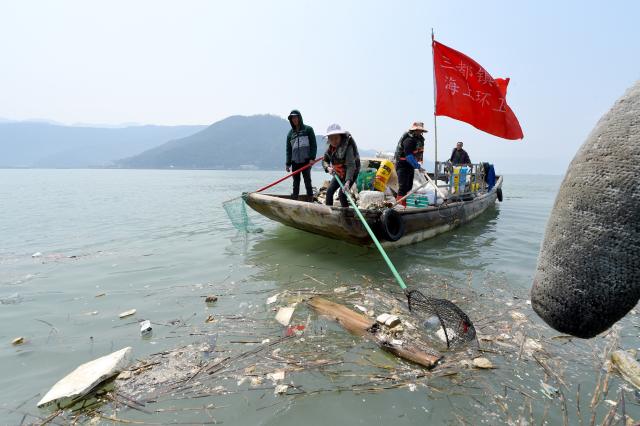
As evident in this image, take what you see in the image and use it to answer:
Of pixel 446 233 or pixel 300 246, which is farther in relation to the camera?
pixel 446 233

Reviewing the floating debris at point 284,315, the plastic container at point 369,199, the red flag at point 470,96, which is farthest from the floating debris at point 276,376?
the red flag at point 470,96

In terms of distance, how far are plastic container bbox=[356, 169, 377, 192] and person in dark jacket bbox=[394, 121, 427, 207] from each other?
3.87 ft

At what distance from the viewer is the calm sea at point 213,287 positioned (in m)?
2.58

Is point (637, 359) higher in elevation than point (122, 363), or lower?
lower

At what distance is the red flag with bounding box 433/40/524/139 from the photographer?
7.79 m

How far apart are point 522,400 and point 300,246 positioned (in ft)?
18.1

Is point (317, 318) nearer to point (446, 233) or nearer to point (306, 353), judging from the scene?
point (306, 353)

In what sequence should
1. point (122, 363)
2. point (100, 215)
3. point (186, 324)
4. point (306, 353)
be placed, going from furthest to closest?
point (100, 215) < point (186, 324) < point (306, 353) < point (122, 363)

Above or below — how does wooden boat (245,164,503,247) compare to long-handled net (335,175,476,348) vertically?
above

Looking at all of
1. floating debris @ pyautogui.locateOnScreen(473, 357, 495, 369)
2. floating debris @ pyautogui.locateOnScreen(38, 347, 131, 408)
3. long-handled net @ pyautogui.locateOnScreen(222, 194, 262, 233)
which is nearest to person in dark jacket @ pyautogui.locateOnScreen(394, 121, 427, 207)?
long-handled net @ pyautogui.locateOnScreen(222, 194, 262, 233)

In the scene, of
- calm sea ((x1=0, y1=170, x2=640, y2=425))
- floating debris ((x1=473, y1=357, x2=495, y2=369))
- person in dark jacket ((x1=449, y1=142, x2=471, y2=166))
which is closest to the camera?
calm sea ((x1=0, y1=170, x2=640, y2=425))

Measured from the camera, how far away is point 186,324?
13.1 ft

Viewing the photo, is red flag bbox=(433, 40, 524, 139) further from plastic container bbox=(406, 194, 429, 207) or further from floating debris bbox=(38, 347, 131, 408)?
floating debris bbox=(38, 347, 131, 408)

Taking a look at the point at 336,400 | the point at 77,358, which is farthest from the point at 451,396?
the point at 77,358
